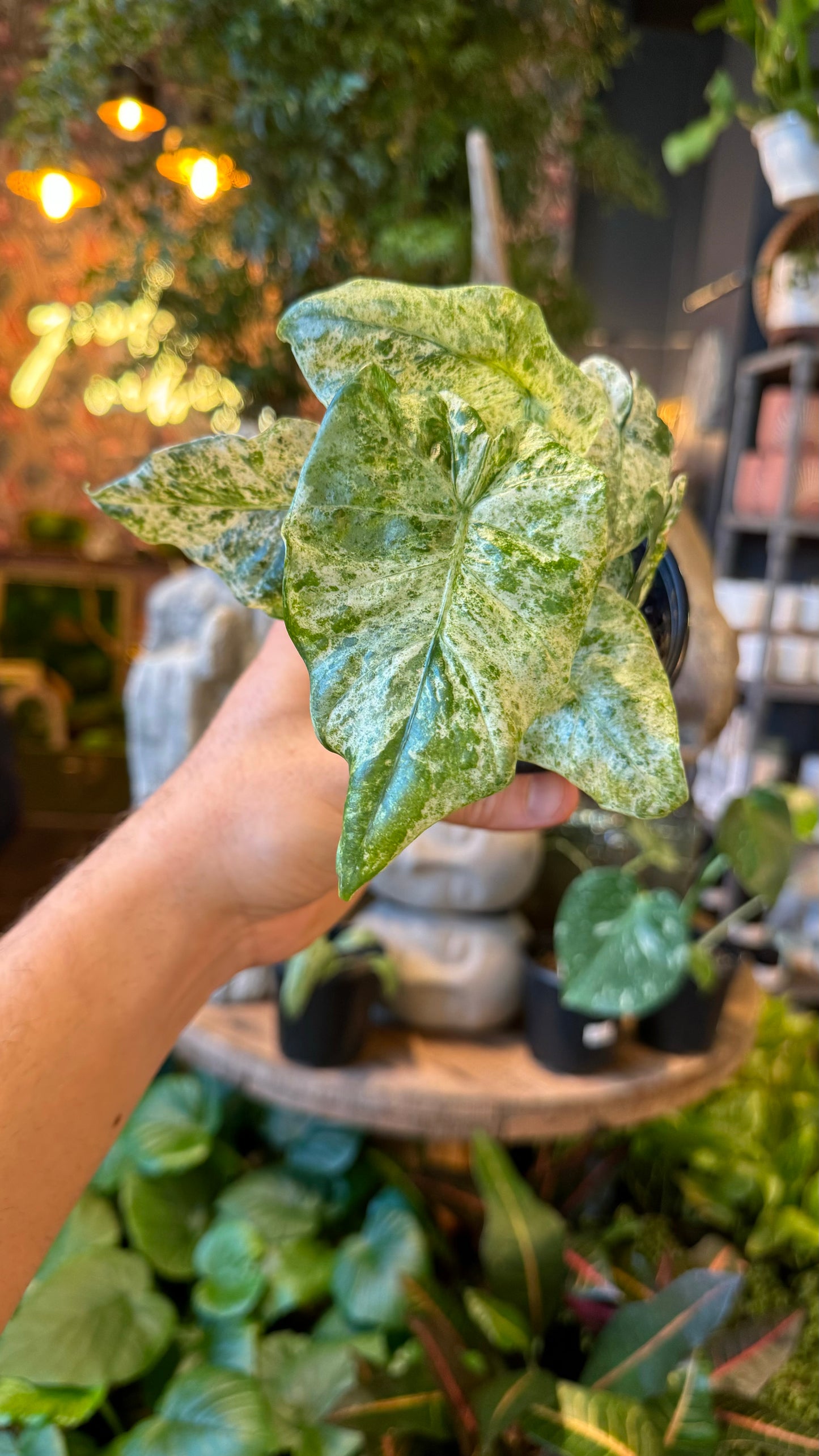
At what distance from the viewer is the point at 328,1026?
2.99 feet

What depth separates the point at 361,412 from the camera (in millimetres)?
241

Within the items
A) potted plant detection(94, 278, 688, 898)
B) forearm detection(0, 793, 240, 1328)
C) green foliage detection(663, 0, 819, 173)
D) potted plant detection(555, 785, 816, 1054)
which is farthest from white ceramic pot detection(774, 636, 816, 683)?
potted plant detection(94, 278, 688, 898)

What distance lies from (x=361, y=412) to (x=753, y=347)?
8.69 ft

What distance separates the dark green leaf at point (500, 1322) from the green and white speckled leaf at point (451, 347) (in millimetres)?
809

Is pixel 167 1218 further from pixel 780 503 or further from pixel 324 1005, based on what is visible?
pixel 780 503

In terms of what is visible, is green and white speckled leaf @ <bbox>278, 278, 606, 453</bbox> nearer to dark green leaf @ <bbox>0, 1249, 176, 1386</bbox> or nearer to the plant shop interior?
the plant shop interior

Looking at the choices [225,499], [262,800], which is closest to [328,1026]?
[262,800]

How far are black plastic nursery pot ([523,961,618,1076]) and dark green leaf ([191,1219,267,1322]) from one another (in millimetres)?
346

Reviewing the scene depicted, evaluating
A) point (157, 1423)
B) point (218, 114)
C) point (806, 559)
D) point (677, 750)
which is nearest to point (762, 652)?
point (806, 559)

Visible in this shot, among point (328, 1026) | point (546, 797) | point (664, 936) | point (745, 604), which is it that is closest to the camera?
point (546, 797)

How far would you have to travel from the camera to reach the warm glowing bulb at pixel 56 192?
1.59 metres

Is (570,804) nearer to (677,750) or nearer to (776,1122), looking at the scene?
(677,750)

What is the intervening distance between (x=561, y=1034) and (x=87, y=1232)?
1.79 feet

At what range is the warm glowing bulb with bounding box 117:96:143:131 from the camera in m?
1.43
